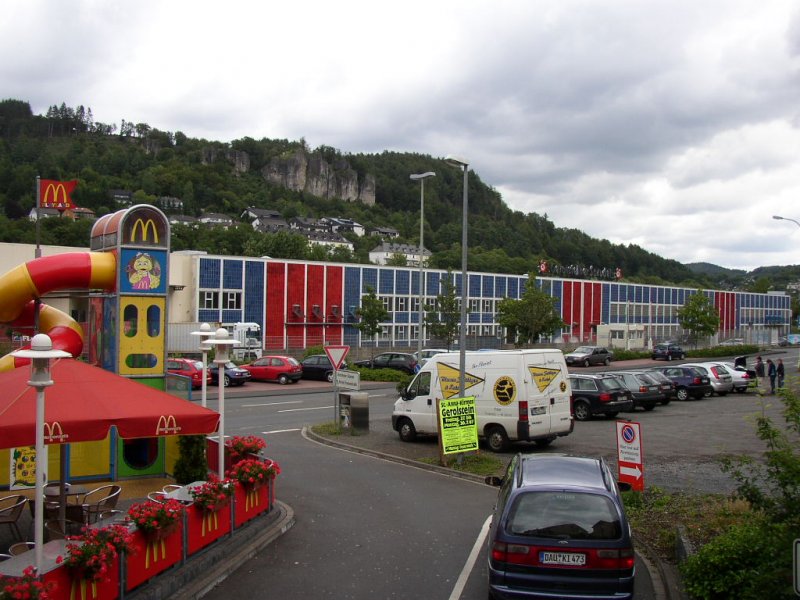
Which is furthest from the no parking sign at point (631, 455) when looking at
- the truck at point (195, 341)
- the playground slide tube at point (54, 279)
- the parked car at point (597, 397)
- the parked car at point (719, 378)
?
the truck at point (195, 341)

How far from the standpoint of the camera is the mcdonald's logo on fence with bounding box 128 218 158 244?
46.9ft

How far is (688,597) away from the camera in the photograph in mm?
8445

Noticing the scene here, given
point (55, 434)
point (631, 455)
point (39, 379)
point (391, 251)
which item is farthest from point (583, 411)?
point (391, 251)

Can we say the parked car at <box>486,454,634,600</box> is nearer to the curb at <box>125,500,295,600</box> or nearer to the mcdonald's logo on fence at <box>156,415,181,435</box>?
the curb at <box>125,500,295,600</box>

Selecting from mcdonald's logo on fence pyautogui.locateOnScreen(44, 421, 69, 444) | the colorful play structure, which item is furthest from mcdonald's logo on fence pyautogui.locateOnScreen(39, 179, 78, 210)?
mcdonald's logo on fence pyautogui.locateOnScreen(44, 421, 69, 444)

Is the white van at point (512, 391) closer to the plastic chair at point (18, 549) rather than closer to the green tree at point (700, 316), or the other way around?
the plastic chair at point (18, 549)

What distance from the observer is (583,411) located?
2509cm

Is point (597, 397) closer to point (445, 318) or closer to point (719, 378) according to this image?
point (719, 378)

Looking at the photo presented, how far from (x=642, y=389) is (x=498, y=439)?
11.8 metres

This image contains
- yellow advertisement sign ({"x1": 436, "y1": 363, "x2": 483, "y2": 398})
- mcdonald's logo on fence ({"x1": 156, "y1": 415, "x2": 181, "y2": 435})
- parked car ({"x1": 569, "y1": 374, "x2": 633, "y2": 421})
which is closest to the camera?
mcdonald's logo on fence ({"x1": 156, "y1": 415, "x2": 181, "y2": 435})

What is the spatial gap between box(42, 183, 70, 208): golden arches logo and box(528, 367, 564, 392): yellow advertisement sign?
4599 centimetres

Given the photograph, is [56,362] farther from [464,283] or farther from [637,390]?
[637,390]

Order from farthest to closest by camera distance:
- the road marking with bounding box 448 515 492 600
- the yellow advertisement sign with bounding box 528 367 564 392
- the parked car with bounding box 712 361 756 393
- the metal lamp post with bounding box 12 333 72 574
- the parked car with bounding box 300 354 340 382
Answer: the parked car with bounding box 300 354 340 382 < the parked car with bounding box 712 361 756 393 < the yellow advertisement sign with bounding box 528 367 564 392 < the road marking with bounding box 448 515 492 600 < the metal lamp post with bounding box 12 333 72 574

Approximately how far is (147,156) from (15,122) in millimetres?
34700
